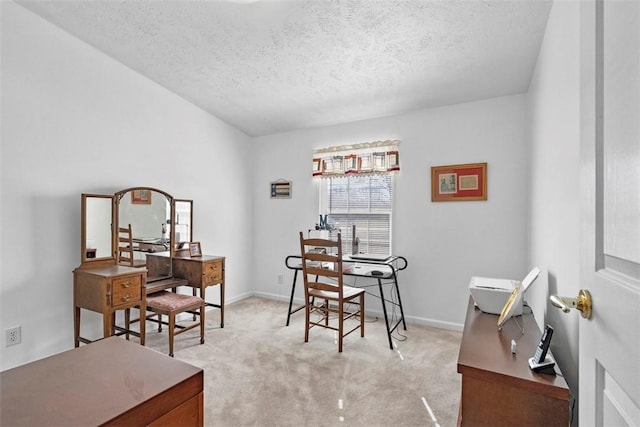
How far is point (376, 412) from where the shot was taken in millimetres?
1978

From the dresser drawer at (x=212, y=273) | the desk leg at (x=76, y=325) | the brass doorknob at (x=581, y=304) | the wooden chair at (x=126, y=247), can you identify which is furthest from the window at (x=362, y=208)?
the brass doorknob at (x=581, y=304)

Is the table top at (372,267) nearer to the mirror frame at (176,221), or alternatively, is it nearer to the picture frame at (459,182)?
the picture frame at (459,182)

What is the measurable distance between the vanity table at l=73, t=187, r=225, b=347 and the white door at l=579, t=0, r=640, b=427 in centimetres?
289

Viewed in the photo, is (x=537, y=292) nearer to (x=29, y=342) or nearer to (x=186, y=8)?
(x=186, y=8)

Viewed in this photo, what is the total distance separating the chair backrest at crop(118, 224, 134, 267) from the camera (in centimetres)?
296

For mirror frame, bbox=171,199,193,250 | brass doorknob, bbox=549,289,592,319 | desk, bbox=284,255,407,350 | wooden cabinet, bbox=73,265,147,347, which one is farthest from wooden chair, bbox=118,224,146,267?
brass doorknob, bbox=549,289,592,319

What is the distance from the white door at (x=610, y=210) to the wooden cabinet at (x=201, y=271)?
3160 millimetres

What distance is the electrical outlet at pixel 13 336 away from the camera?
2346mm

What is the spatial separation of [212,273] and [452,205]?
106 inches

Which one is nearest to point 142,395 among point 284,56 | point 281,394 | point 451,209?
point 281,394

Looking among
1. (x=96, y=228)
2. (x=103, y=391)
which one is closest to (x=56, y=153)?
(x=96, y=228)

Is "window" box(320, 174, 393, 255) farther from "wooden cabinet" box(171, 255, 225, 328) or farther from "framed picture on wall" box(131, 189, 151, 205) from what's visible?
"framed picture on wall" box(131, 189, 151, 205)

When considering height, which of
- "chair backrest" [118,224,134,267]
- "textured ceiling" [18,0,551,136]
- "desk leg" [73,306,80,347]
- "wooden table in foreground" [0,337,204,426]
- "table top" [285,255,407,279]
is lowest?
"desk leg" [73,306,80,347]

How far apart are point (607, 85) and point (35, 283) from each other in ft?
11.6
